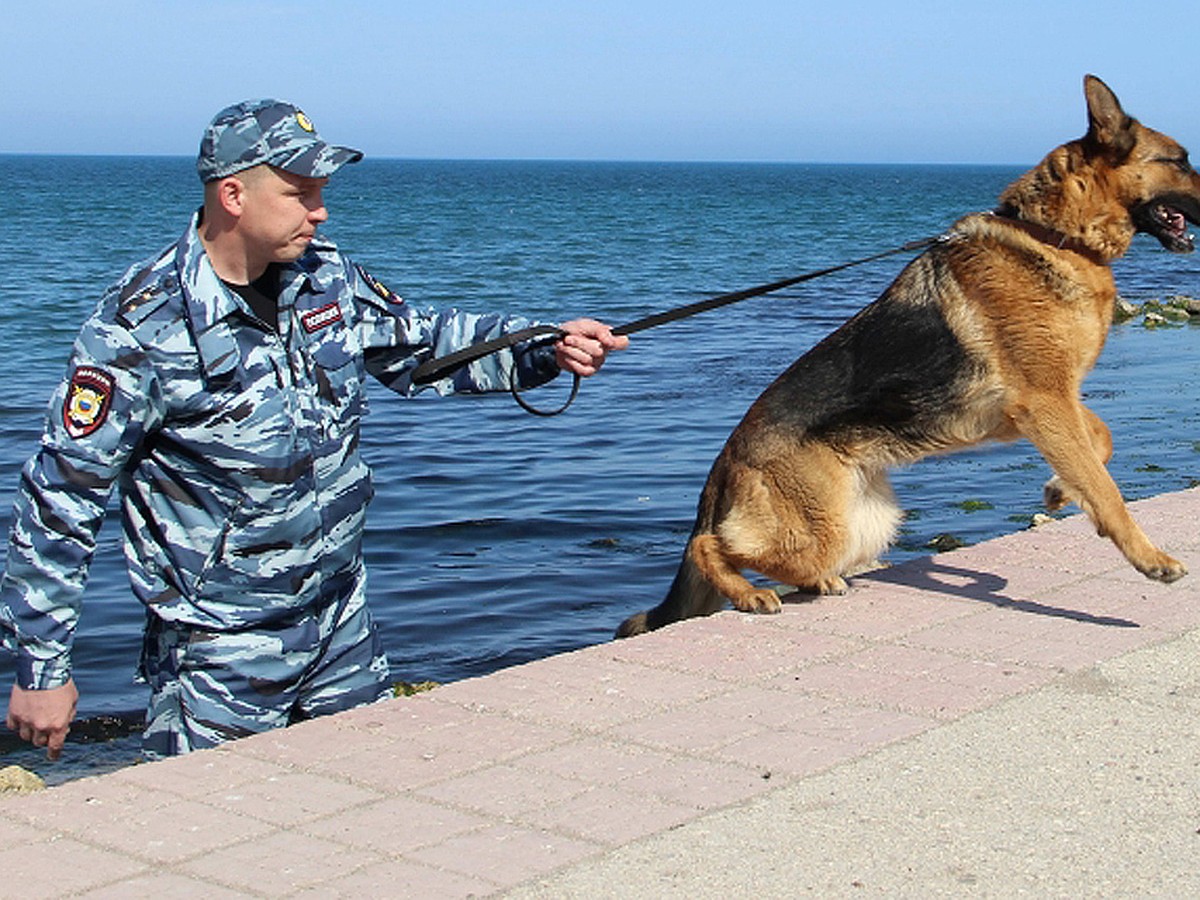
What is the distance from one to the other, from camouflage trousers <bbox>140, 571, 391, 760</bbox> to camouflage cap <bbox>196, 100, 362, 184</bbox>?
1140 mm

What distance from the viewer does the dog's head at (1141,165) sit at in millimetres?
5652

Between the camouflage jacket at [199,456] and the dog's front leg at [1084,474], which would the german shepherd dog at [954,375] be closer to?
the dog's front leg at [1084,474]

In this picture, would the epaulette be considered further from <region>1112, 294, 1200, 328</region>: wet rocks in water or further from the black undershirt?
→ <region>1112, 294, 1200, 328</region>: wet rocks in water

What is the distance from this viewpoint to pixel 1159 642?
16.1 feet

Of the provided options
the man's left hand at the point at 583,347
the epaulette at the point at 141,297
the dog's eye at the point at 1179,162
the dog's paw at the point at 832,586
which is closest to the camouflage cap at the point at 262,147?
the epaulette at the point at 141,297

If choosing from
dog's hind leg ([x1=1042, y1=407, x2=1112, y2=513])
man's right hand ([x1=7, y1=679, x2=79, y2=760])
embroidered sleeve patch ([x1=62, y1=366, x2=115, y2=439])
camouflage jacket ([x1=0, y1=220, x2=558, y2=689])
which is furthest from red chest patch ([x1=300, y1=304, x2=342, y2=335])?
dog's hind leg ([x1=1042, y1=407, x2=1112, y2=513])

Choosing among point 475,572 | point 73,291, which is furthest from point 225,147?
point 73,291

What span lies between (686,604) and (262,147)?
2768 mm

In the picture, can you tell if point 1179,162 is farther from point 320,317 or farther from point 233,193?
point 233,193

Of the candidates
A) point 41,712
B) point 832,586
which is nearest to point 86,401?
point 41,712

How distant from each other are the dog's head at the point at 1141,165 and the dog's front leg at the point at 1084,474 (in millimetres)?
810

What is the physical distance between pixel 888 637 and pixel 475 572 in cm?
462

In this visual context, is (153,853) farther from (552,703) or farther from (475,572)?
(475,572)

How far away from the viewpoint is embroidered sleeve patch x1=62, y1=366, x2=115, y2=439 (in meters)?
3.56
